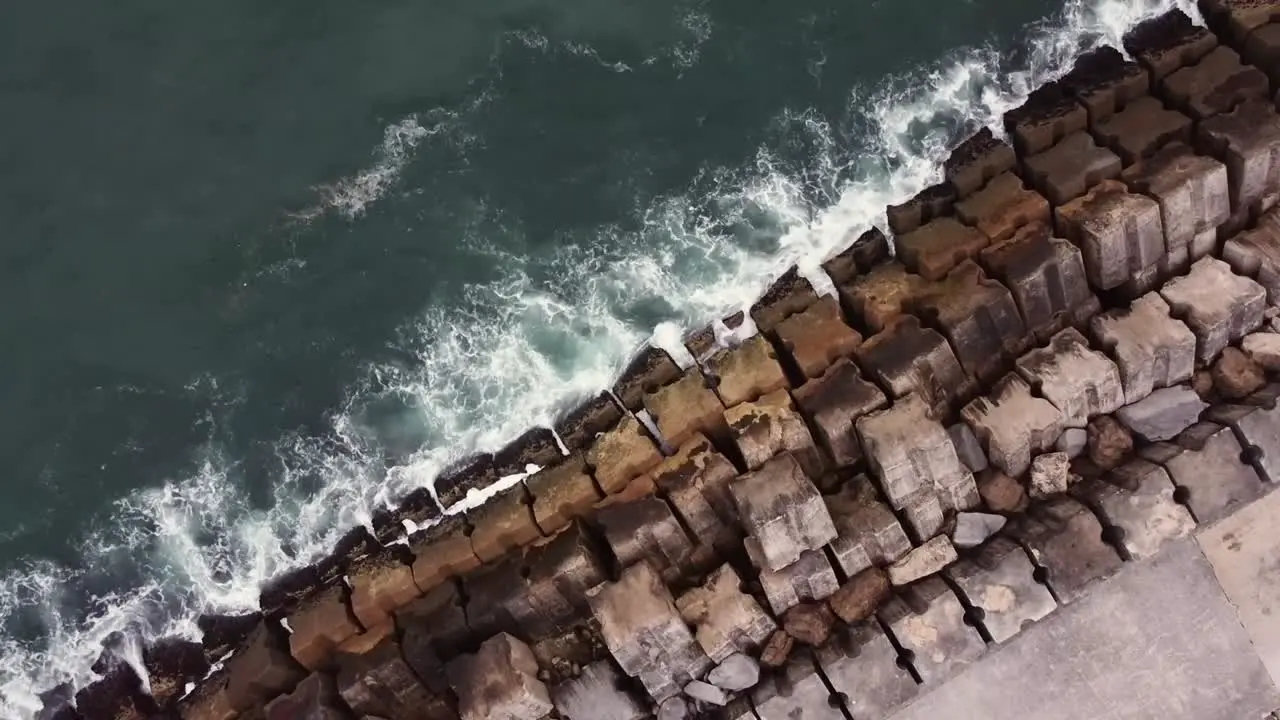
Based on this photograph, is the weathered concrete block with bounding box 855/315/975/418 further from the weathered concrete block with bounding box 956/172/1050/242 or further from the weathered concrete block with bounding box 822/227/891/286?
the weathered concrete block with bounding box 956/172/1050/242

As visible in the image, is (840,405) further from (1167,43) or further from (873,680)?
(1167,43)

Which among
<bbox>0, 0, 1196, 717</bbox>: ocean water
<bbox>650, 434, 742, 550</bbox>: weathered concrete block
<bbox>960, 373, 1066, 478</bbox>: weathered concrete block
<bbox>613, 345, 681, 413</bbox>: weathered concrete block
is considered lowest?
<bbox>960, 373, 1066, 478</bbox>: weathered concrete block

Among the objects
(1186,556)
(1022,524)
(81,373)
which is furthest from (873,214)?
(81,373)

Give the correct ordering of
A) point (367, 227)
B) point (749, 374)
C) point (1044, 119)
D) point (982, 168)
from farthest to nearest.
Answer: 1. point (367, 227)
2. point (1044, 119)
3. point (982, 168)
4. point (749, 374)

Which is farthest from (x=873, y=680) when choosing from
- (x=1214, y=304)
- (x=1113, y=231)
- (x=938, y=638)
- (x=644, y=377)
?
(x=1113, y=231)

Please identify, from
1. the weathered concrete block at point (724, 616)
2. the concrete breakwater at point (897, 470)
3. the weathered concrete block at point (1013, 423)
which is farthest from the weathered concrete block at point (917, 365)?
the weathered concrete block at point (724, 616)

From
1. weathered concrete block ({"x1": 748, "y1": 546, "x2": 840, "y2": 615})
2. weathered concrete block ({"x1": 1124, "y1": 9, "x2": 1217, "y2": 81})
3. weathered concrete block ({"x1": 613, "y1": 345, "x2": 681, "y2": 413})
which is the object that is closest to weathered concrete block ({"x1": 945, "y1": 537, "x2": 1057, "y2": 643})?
weathered concrete block ({"x1": 748, "y1": 546, "x2": 840, "y2": 615})
